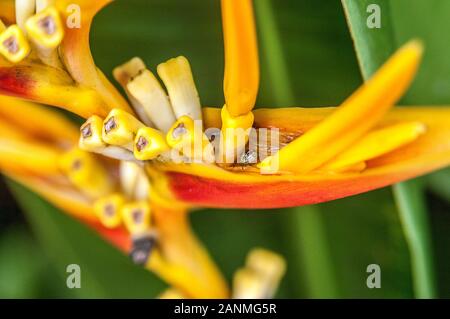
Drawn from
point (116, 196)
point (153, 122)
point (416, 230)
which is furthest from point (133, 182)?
point (416, 230)

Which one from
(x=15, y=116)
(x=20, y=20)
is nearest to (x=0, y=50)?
(x=20, y=20)

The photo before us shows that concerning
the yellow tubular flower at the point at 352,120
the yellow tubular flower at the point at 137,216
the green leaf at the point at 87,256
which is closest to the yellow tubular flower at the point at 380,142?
the yellow tubular flower at the point at 352,120

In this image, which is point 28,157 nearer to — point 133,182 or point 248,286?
point 133,182

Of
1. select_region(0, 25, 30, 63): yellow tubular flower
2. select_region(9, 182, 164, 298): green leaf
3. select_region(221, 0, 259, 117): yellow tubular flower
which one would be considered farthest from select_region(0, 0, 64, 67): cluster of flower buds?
select_region(9, 182, 164, 298): green leaf

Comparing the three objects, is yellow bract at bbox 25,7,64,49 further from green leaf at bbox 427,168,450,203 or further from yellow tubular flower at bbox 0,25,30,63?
green leaf at bbox 427,168,450,203

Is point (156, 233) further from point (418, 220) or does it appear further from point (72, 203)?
point (418, 220)

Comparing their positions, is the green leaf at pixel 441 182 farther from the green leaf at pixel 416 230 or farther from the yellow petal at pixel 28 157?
the yellow petal at pixel 28 157

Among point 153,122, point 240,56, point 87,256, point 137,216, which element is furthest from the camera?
point 87,256
